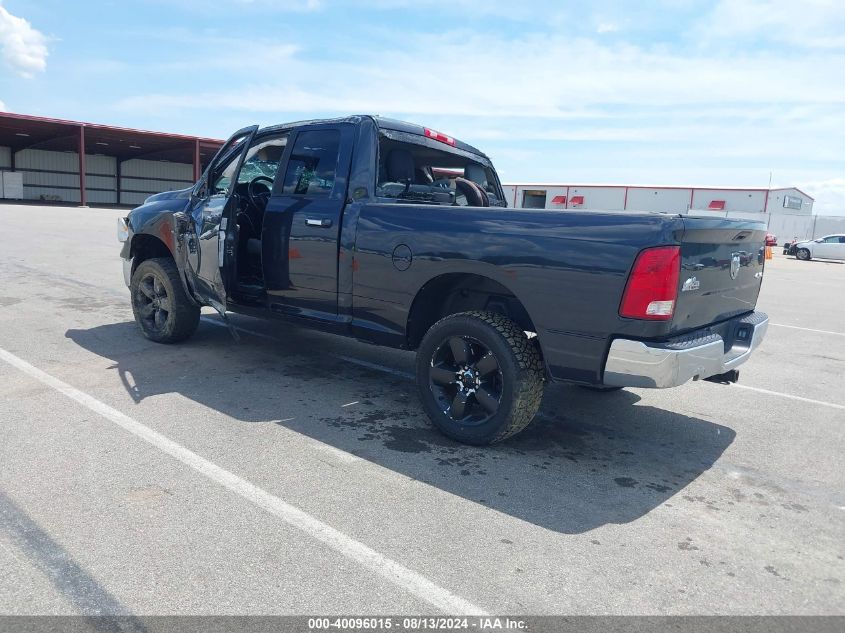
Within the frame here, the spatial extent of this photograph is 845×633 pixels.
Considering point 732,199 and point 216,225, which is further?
point 732,199

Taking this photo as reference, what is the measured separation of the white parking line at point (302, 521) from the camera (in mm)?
2537

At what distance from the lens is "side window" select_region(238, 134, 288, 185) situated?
5.48m

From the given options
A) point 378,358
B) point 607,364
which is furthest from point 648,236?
point 378,358

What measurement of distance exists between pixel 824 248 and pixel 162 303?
3563 centimetres

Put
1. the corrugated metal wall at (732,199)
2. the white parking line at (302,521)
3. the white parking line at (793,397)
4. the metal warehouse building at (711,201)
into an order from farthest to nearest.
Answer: the corrugated metal wall at (732,199) → the metal warehouse building at (711,201) → the white parking line at (793,397) → the white parking line at (302,521)

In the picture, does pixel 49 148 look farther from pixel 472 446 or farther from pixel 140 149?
pixel 472 446

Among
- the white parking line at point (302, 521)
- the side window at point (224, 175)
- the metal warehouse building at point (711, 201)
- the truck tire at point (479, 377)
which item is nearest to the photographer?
the white parking line at point (302, 521)

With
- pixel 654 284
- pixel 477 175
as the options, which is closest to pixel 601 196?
pixel 477 175

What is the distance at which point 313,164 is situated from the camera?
16.6 ft

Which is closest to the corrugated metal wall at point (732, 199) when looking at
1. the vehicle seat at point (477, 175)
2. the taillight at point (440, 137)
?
the vehicle seat at point (477, 175)

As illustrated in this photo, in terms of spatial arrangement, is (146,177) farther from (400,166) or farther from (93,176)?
(400,166)

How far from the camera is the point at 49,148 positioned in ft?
158

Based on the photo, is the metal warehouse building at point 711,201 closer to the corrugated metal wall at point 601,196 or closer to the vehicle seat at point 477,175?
the corrugated metal wall at point 601,196

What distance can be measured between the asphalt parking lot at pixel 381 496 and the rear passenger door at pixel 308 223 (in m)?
0.78
